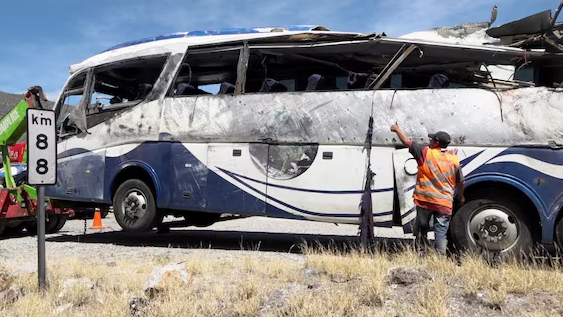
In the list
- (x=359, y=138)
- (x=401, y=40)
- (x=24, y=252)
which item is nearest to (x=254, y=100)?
(x=359, y=138)

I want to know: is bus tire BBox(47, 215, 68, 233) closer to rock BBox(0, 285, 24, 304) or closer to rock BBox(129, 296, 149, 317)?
rock BBox(0, 285, 24, 304)

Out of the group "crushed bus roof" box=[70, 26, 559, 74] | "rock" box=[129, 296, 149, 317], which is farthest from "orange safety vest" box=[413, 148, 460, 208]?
"rock" box=[129, 296, 149, 317]

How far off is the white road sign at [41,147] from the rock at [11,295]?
3.57 ft

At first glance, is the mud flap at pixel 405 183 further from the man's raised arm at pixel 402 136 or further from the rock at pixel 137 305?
the rock at pixel 137 305

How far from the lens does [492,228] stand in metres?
6.87

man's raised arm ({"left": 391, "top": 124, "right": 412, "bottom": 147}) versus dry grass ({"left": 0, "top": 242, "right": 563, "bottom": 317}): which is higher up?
man's raised arm ({"left": 391, "top": 124, "right": 412, "bottom": 147})

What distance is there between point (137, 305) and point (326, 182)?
3.83m

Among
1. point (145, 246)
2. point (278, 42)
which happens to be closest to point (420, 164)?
point (278, 42)

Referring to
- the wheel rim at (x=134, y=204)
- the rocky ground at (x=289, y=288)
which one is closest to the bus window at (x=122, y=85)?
the wheel rim at (x=134, y=204)

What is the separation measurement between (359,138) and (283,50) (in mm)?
2000

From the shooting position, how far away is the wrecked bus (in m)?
6.87

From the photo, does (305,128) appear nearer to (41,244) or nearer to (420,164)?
(420,164)

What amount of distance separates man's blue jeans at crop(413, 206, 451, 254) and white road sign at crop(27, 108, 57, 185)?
14.4 ft

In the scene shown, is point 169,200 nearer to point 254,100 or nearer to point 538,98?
point 254,100
